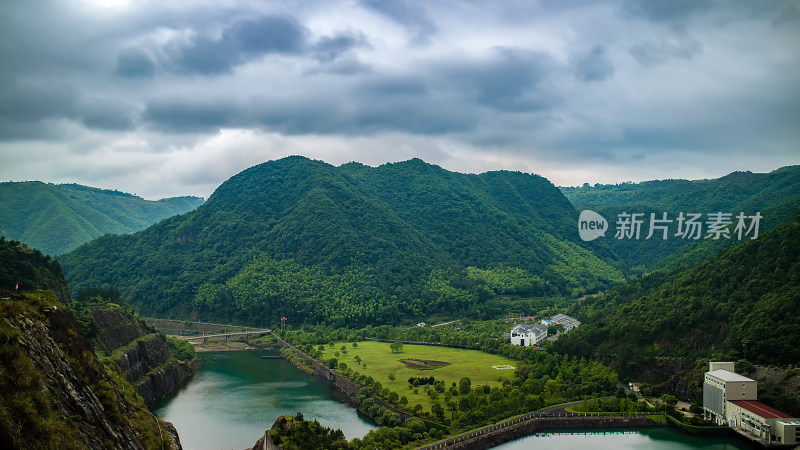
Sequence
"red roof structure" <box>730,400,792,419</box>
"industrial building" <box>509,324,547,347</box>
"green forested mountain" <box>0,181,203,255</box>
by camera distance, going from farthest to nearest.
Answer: "green forested mountain" <box>0,181,203,255</box>
"industrial building" <box>509,324,547,347</box>
"red roof structure" <box>730,400,792,419</box>

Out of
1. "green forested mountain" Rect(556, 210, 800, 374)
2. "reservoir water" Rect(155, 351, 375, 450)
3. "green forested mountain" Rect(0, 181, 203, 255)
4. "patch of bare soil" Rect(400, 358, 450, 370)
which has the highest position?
"green forested mountain" Rect(0, 181, 203, 255)

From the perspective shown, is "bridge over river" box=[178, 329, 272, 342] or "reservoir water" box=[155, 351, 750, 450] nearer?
"reservoir water" box=[155, 351, 750, 450]

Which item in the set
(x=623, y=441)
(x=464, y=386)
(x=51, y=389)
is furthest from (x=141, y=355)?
(x=51, y=389)

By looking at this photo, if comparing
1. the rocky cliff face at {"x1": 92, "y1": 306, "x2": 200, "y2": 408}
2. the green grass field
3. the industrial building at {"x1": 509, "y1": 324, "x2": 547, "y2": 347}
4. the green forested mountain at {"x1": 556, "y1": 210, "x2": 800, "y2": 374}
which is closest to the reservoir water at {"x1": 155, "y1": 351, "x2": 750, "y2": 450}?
the rocky cliff face at {"x1": 92, "y1": 306, "x2": 200, "y2": 408}

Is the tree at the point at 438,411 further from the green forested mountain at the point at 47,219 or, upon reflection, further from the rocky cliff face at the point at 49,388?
the green forested mountain at the point at 47,219

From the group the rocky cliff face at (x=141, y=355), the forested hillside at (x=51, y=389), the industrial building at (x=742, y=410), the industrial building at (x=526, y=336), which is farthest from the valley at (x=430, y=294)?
the industrial building at (x=742, y=410)

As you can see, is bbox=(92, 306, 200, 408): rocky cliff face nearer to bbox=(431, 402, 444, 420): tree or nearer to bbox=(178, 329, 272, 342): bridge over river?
bbox=(178, 329, 272, 342): bridge over river

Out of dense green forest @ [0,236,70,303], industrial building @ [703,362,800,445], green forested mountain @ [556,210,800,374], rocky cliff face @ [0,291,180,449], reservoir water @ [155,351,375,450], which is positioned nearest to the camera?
rocky cliff face @ [0,291,180,449]
